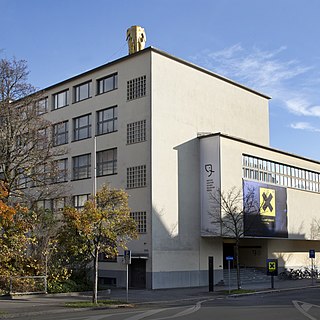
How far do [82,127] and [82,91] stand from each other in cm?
321

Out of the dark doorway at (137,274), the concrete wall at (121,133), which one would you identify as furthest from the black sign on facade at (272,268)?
the dark doorway at (137,274)

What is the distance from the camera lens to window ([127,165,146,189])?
38438 millimetres

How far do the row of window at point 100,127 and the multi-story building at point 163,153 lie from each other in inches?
3.2

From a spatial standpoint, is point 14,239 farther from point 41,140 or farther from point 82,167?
point 82,167

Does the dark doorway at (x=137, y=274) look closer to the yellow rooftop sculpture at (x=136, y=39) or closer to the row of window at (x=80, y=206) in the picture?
the row of window at (x=80, y=206)

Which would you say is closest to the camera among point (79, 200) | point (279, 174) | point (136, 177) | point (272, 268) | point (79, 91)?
point (272, 268)

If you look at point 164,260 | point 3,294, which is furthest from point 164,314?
point 164,260

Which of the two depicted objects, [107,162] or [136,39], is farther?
[136,39]

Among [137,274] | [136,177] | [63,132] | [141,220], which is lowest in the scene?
[137,274]

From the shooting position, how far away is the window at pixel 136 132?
3900 cm

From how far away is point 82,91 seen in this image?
45.7 m

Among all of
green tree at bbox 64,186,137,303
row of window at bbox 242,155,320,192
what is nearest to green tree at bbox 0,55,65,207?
green tree at bbox 64,186,137,303

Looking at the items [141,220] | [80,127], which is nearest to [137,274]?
[141,220]

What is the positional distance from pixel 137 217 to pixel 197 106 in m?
10.5
